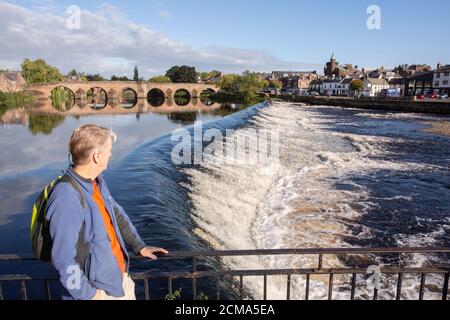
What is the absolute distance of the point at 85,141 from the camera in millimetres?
2406

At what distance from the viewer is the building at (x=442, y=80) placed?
8844cm

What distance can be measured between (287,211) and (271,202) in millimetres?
1151

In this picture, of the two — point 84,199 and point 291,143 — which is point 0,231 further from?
point 291,143

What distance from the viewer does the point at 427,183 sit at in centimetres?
1595

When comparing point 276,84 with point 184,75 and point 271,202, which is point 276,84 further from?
point 271,202

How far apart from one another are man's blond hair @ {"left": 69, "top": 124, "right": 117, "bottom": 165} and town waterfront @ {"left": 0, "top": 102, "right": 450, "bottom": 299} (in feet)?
17.5

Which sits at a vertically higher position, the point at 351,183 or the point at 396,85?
the point at 396,85

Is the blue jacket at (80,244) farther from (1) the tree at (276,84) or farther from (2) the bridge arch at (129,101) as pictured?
(1) the tree at (276,84)

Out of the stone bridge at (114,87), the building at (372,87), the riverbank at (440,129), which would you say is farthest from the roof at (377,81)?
the riverbank at (440,129)

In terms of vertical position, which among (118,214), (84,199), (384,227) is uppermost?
(84,199)

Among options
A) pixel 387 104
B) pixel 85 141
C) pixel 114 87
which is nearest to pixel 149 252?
pixel 85 141

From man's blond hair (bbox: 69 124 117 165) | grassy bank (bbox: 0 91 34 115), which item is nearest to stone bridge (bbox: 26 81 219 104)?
grassy bank (bbox: 0 91 34 115)
